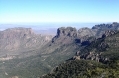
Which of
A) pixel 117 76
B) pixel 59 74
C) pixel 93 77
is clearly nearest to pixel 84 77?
pixel 93 77

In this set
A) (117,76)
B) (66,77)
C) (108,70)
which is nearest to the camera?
(117,76)

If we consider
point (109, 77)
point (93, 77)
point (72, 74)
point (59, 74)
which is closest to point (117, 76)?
point (109, 77)

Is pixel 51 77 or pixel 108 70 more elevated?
pixel 108 70

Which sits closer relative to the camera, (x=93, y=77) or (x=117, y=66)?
(x=93, y=77)

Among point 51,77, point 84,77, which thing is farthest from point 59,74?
point 84,77

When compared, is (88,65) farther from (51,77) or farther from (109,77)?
(109,77)

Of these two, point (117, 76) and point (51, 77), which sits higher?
point (117, 76)

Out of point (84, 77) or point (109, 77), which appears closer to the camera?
point (109, 77)

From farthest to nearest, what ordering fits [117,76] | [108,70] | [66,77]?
[66,77] < [108,70] < [117,76]

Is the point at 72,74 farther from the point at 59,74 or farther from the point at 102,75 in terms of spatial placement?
the point at 102,75
